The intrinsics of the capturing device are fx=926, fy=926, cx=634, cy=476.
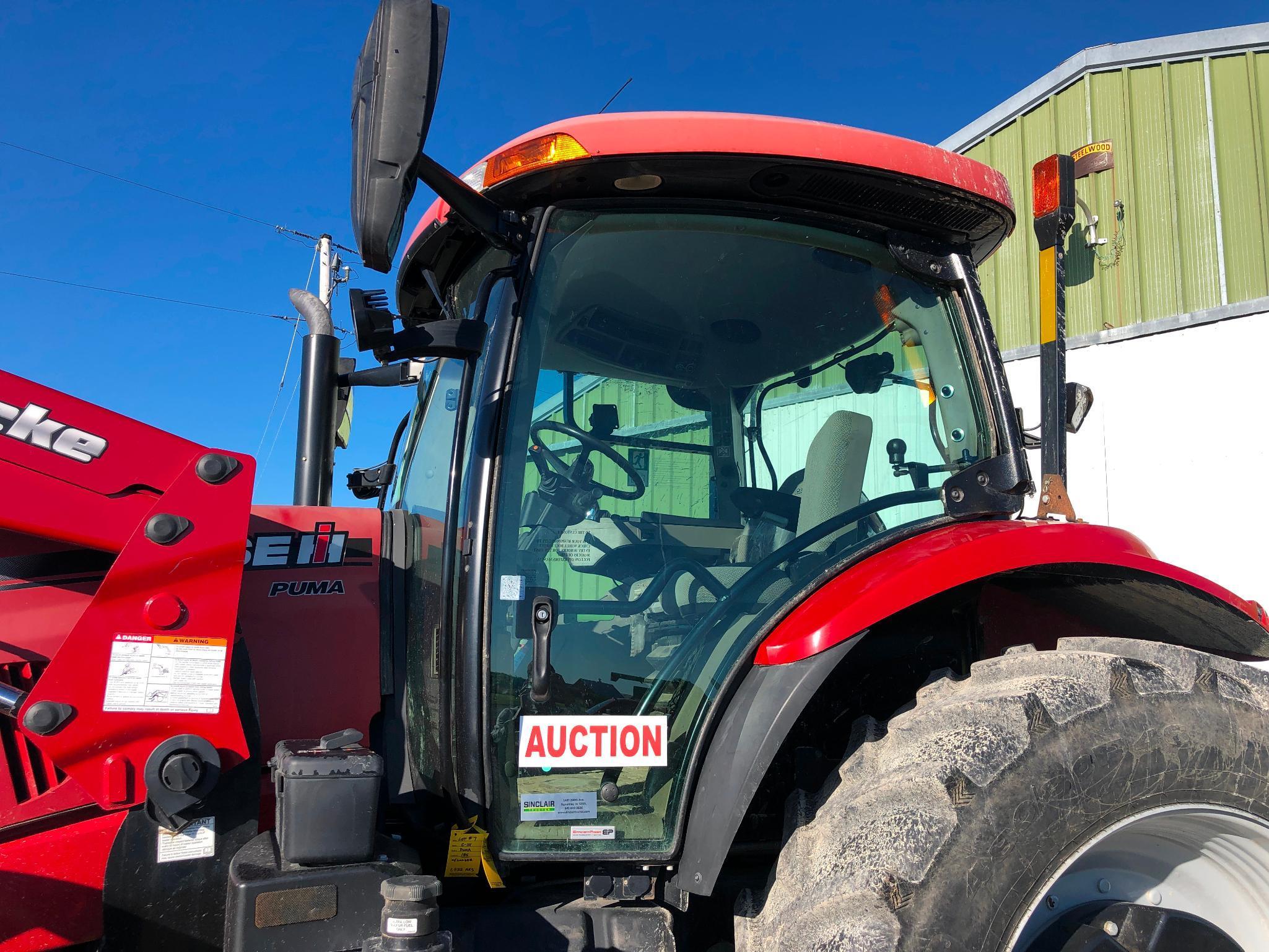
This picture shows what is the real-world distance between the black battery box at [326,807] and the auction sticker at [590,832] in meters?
0.38

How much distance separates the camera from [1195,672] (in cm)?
189

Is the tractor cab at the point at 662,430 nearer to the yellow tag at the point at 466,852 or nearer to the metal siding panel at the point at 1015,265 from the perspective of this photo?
the yellow tag at the point at 466,852

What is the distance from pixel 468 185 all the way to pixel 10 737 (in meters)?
1.41

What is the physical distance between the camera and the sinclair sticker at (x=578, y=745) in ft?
5.98

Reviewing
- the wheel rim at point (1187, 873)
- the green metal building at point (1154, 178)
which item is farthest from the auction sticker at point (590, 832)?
the green metal building at point (1154, 178)

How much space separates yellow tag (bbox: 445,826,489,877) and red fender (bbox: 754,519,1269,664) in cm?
Answer: 66

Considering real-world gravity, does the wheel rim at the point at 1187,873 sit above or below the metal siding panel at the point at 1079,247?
below

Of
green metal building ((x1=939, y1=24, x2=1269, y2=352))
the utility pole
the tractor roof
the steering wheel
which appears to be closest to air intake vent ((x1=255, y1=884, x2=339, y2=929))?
the steering wheel

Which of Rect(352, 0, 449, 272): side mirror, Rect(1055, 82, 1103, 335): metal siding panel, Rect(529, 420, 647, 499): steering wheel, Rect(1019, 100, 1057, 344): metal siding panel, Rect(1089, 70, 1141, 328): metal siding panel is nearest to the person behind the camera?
Rect(352, 0, 449, 272): side mirror

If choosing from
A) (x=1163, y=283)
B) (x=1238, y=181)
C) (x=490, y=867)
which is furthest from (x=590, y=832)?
(x=1238, y=181)

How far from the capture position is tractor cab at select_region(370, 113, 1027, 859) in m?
1.85

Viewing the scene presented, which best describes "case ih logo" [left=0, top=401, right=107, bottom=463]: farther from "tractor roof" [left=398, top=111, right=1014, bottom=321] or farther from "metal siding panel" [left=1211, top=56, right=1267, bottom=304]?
"metal siding panel" [left=1211, top=56, right=1267, bottom=304]

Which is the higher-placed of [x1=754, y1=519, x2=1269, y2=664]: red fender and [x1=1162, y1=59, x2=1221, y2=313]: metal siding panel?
[x1=1162, y1=59, x2=1221, y2=313]: metal siding panel

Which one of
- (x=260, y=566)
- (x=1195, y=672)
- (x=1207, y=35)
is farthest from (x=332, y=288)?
(x=1195, y=672)
